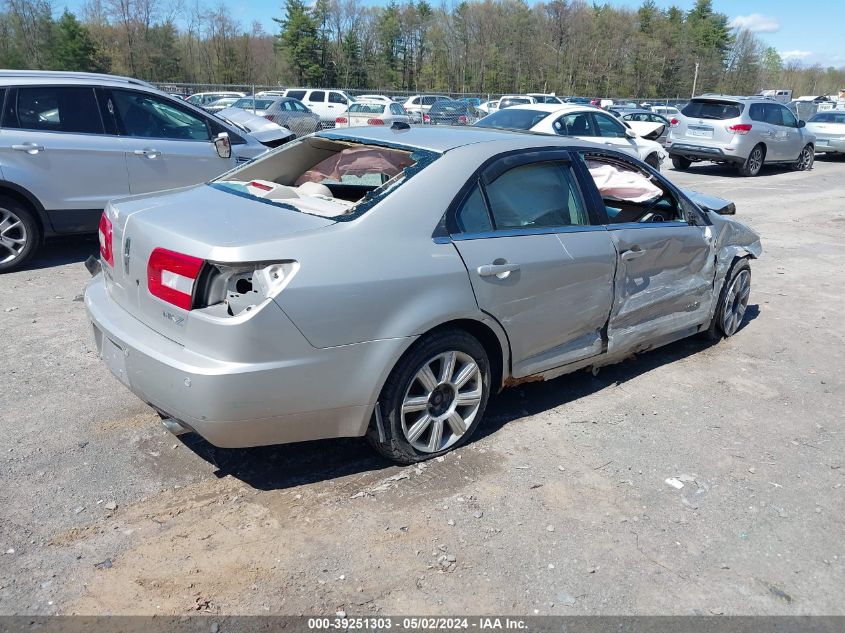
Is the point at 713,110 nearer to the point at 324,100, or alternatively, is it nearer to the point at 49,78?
the point at 49,78

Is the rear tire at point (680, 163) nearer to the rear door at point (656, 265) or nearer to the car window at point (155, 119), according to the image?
the car window at point (155, 119)

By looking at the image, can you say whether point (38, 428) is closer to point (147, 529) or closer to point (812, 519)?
point (147, 529)

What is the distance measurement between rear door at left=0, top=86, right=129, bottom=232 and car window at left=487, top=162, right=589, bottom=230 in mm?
4964

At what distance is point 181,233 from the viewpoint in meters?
3.24

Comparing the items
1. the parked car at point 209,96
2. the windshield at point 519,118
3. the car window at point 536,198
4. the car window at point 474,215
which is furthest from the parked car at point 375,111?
the car window at point 474,215

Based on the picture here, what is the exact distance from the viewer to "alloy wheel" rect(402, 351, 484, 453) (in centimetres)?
359

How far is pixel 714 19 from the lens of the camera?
90.5 m

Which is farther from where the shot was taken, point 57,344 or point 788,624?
point 57,344

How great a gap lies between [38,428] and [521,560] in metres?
2.72

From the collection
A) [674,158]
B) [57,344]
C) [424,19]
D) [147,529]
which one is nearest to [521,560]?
[147,529]

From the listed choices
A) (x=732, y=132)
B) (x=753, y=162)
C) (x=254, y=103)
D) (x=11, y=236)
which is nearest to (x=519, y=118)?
(x=732, y=132)

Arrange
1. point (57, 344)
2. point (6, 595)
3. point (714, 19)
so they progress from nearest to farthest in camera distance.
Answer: point (6, 595) < point (57, 344) < point (714, 19)

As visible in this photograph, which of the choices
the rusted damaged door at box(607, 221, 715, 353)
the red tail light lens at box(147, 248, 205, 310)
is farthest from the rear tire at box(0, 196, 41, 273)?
the rusted damaged door at box(607, 221, 715, 353)

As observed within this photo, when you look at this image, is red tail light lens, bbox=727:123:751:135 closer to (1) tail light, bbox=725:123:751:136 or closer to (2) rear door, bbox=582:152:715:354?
(1) tail light, bbox=725:123:751:136
